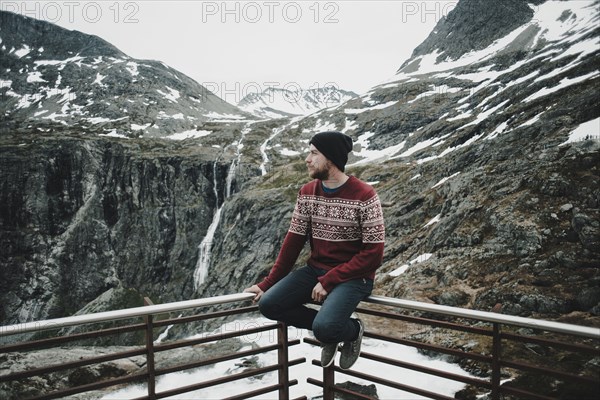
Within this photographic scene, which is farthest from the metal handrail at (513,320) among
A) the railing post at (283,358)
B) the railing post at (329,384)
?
the railing post at (329,384)

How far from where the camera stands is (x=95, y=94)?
149 meters

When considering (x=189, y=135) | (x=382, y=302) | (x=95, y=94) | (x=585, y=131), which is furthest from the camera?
(x=95, y=94)

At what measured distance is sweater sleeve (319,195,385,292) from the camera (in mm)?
4148

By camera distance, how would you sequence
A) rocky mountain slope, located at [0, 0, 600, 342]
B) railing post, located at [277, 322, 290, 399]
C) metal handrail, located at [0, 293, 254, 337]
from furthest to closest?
rocky mountain slope, located at [0, 0, 600, 342] → railing post, located at [277, 322, 290, 399] → metal handrail, located at [0, 293, 254, 337]

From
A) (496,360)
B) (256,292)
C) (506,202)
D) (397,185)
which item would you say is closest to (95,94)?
(397,185)

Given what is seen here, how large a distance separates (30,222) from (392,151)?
76.9 meters

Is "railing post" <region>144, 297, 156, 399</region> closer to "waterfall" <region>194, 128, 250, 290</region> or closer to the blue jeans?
the blue jeans

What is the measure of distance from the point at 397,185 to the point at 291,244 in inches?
1381

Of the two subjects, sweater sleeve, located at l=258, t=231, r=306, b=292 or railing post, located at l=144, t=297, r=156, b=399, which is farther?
sweater sleeve, located at l=258, t=231, r=306, b=292

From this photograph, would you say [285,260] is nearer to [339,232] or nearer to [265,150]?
[339,232]

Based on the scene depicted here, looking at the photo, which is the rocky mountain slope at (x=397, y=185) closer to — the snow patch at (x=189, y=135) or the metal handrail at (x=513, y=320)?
the snow patch at (x=189, y=135)

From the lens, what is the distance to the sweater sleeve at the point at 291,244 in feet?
15.5

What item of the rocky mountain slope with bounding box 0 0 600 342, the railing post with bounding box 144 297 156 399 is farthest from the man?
the rocky mountain slope with bounding box 0 0 600 342

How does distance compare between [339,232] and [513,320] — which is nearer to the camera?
[513,320]
